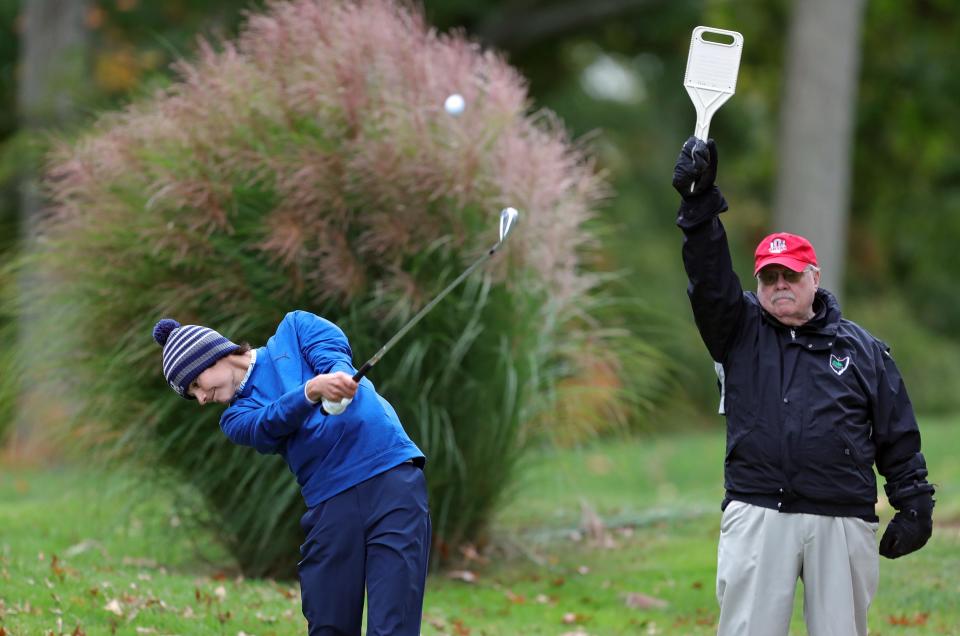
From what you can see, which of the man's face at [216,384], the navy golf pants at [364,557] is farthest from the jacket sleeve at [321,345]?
the navy golf pants at [364,557]

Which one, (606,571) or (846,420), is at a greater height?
(846,420)

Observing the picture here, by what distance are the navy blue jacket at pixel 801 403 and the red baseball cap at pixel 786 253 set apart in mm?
Result: 128

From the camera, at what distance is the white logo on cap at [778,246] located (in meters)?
4.50

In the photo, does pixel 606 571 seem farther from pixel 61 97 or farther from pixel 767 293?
pixel 61 97

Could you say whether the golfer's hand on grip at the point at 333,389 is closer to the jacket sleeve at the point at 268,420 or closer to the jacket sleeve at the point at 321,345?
the jacket sleeve at the point at 268,420

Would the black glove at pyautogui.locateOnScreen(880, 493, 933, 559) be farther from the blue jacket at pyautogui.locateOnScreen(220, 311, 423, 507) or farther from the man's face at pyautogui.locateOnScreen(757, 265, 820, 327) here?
the blue jacket at pyautogui.locateOnScreen(220, 311, 423, 507)

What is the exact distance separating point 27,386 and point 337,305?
1.97m

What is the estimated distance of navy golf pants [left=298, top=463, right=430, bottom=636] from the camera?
443 cm

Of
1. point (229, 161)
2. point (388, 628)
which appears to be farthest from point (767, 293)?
point (229, 161)

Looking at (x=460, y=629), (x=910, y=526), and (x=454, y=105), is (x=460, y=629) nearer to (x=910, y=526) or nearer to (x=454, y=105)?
(x=910, y=526)

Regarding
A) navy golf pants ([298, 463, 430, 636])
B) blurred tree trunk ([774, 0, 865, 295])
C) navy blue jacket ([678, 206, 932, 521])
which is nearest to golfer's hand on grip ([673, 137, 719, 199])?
navy blue jacket ([678, 206, 932, 521])

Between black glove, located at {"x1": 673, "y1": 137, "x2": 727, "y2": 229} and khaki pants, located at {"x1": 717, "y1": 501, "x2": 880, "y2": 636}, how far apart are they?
1.02 meters

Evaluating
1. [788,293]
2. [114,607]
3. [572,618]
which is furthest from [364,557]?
[572,618]

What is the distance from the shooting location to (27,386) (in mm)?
7805
